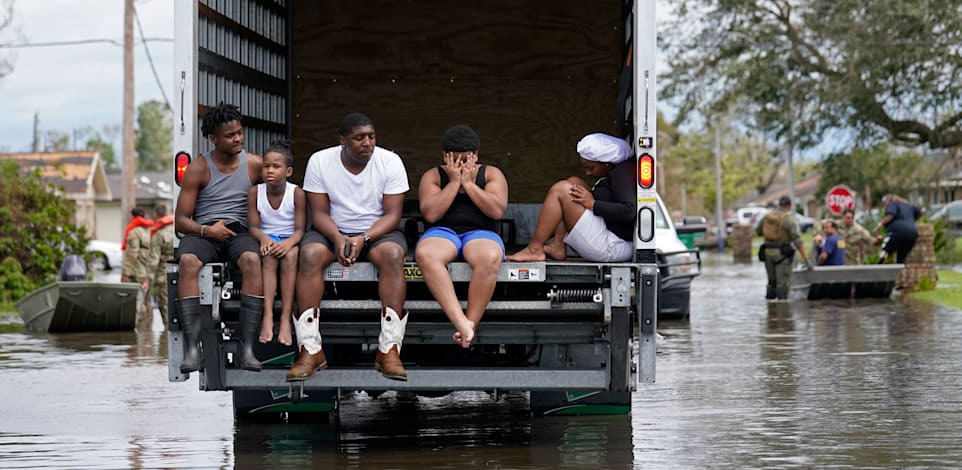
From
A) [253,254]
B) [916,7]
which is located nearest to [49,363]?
[253,254]

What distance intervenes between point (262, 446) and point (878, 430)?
12.8 ft

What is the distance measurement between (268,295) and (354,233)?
26.6 inches

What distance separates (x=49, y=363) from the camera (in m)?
15.4

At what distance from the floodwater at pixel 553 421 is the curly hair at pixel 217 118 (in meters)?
1.90

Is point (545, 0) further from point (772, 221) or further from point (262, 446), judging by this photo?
point (772, 221)

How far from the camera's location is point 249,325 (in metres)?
8.79

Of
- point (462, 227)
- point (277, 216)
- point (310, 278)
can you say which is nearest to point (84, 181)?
point (277, 216)

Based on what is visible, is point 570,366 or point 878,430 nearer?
point 570,366

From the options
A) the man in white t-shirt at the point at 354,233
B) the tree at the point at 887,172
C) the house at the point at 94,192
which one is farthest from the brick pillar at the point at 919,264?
the house at the point at 94,192

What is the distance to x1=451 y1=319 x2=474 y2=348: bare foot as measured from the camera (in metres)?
8.62

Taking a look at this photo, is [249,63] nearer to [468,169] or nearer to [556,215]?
A: [468,169]

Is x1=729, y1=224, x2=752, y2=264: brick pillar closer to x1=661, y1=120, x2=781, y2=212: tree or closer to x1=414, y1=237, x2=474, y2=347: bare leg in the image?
x1=414, y1=237, x2=474, y2=347: bare leg

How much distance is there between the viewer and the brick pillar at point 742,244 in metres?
48.9

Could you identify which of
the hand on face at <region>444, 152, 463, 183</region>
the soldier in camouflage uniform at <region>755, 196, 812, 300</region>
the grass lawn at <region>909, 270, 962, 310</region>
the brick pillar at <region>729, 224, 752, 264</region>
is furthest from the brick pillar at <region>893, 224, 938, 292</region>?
the brick pillar at <region>729, 224, 752, 264</region>
